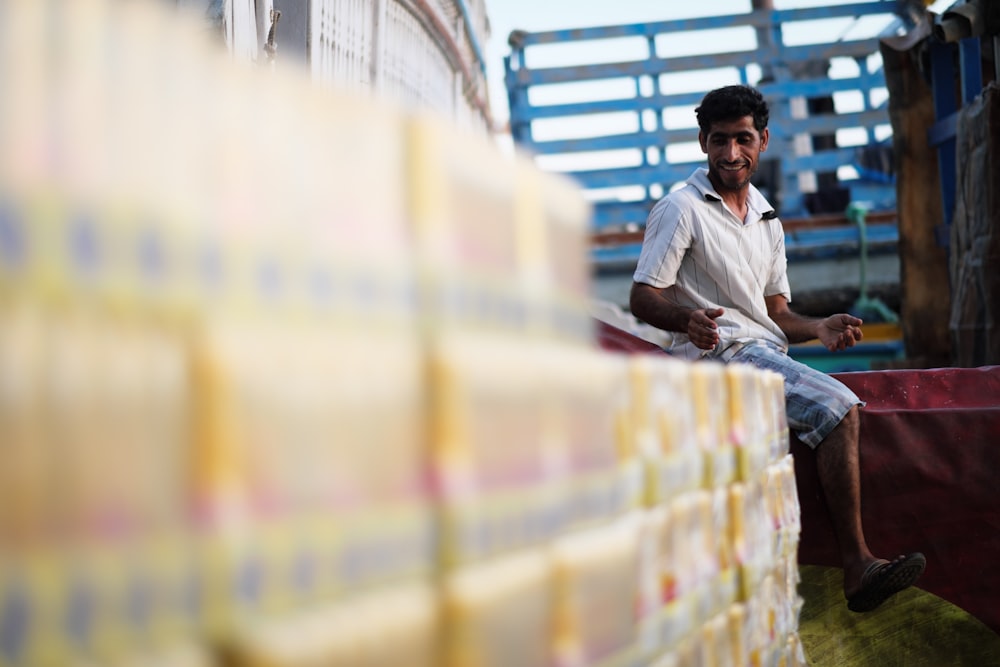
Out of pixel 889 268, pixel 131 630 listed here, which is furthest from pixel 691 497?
pixel 889 268

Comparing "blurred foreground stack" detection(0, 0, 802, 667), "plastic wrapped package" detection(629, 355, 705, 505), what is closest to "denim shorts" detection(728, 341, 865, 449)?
"plastic wrapped package" detection(629, 355, 705, 505)

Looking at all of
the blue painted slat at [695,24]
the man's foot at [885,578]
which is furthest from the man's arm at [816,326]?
the blue painted slat at [695,24]

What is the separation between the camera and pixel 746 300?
2.68m

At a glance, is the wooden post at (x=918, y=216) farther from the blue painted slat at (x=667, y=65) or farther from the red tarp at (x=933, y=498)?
the red tarp at (x=933, y=498)

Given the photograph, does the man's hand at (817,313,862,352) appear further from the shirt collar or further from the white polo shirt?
the shirt collar

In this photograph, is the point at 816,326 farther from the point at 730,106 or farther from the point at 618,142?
the point at 618,142

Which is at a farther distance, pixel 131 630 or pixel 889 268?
pixel 889 268

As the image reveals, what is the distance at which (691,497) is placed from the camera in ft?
4.53

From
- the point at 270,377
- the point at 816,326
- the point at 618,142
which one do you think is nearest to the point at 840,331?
the point at 816,326

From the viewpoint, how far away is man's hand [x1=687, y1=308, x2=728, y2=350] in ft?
7.25

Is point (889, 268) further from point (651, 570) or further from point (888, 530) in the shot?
point (651, 570)

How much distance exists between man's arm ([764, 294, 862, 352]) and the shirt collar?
0.93 ft

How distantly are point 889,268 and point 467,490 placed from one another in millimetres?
5983

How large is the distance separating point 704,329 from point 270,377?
67.0 inches
